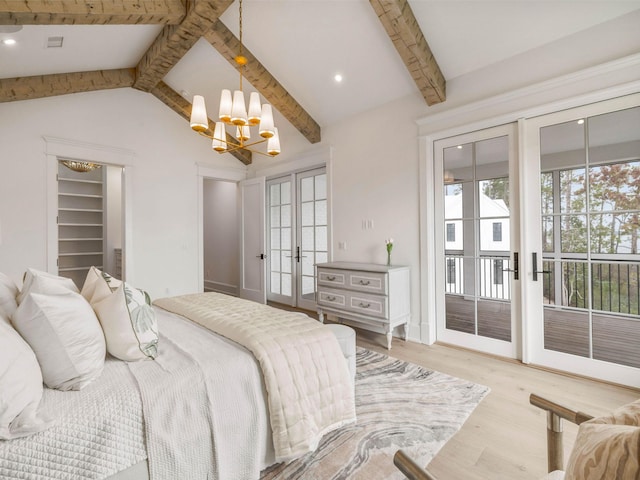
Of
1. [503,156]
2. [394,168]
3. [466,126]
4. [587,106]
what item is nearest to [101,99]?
[394,168]

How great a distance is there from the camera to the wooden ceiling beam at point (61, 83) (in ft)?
11.0

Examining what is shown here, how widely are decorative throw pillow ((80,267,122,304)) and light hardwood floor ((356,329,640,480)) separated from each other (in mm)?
1907

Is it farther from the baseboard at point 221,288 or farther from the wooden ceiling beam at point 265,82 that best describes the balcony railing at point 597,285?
the baseboard at point 221,288

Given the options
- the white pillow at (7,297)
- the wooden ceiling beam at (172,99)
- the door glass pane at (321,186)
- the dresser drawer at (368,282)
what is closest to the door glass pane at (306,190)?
the door glass pane at (321,186)

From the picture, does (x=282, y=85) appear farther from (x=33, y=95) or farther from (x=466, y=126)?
(x=33, y=95)

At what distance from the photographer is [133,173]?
4574 millimetres

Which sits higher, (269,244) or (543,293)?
(269,244)

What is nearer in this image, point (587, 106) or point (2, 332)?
point (2, 332)

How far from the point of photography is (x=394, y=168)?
3754 mm

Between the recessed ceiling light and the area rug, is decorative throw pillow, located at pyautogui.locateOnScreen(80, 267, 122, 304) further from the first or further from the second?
the recessed ceiling light

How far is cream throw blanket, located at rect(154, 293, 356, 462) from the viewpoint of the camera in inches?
59.1

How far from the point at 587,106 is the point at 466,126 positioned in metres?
0.93

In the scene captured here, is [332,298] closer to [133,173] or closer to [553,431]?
[553,431]

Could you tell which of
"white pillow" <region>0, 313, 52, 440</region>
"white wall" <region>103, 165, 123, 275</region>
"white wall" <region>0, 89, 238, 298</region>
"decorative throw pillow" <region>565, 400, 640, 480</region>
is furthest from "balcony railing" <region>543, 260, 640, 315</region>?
"white wall" <region>103, 165, 123, 275</region>
